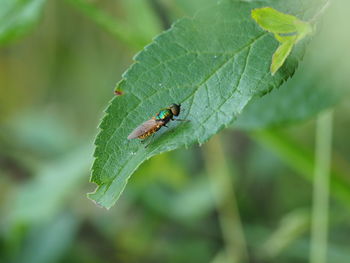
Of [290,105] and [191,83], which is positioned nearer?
[191,83]

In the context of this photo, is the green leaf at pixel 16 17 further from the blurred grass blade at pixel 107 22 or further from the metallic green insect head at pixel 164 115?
the metallic green insect head at pixel 164 115

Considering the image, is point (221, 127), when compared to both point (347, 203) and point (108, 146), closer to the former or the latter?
point (108, 146)

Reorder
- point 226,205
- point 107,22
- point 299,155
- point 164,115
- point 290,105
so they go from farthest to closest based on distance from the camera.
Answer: point 226,205 → point 299,155 → point 107,22 → point 290,105 → point 164,115

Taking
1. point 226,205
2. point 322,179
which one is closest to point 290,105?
point 322,179

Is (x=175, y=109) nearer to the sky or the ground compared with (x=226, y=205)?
nearer to the ground

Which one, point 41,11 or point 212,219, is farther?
point 212,219

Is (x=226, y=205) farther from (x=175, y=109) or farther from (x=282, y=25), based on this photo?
(x=282, y=25)

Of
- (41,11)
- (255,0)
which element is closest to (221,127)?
(255,0)
